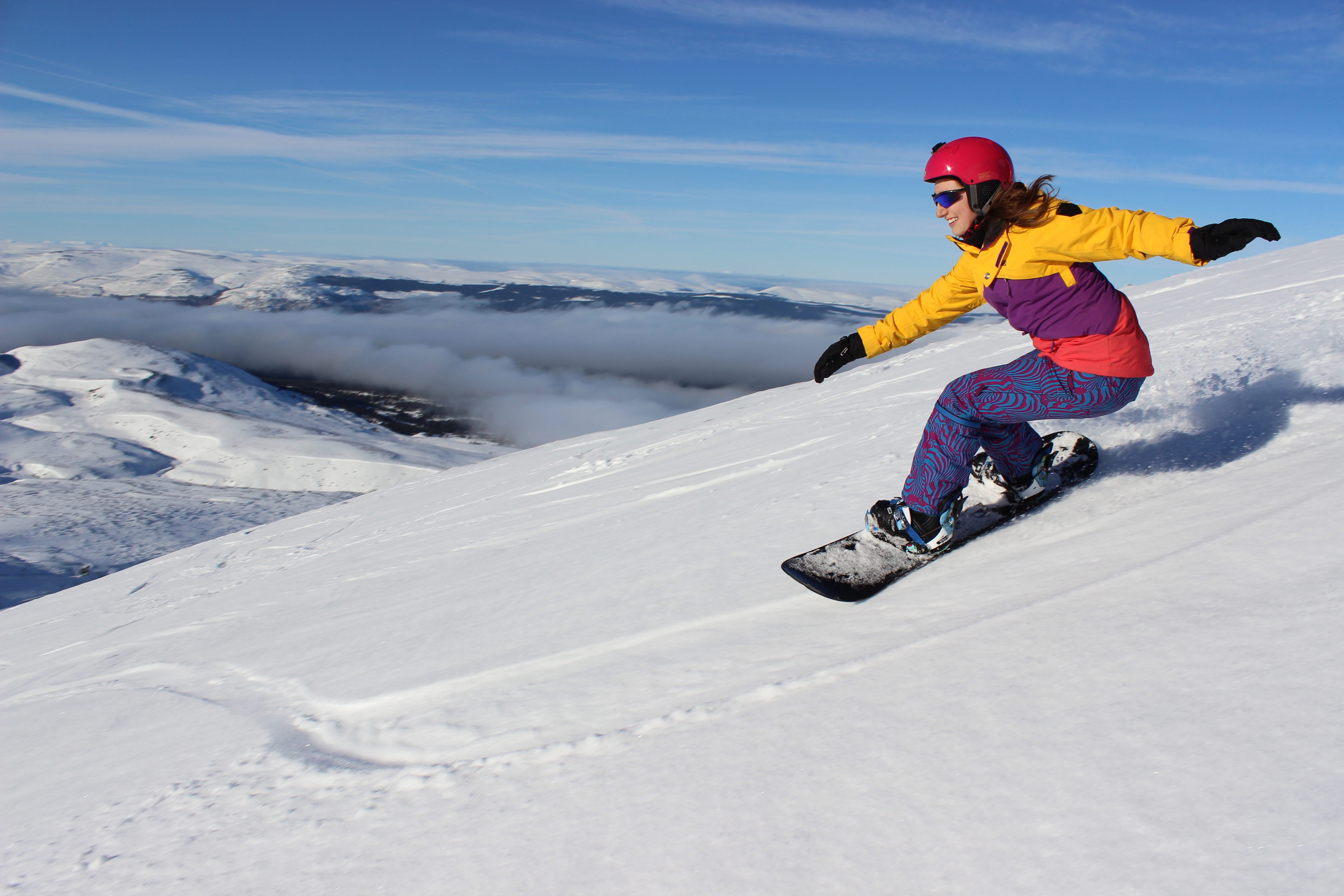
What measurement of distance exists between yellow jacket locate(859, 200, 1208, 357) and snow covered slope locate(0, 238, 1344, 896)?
0.97m

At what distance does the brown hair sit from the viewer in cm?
281

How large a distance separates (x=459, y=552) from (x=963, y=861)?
5.04m

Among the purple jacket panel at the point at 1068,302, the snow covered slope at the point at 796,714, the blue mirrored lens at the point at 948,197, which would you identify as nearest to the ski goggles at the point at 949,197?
the blue mirrored lens at the point at 948,197

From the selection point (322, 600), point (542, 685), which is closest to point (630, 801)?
point (542, 685)

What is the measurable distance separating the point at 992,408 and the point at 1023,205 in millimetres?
794

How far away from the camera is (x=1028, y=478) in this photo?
350 centimetres

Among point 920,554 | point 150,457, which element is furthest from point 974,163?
point 150,457

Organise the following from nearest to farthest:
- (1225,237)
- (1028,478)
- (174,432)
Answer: (1225,237), (1028,478), (174,432)

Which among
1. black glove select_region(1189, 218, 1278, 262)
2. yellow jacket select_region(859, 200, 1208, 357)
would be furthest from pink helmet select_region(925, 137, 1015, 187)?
black glove select_region(1189, 218, 1278, 262)

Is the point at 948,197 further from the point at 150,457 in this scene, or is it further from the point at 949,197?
the point at 150,457

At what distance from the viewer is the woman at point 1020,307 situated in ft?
8.86

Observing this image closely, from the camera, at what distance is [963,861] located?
55.9 inches

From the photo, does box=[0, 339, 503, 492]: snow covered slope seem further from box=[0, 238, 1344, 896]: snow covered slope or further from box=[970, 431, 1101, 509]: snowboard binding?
box=[970, 431, 1101, 509]: snowboard binding

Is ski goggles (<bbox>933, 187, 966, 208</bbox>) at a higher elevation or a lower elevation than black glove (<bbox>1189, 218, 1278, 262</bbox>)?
higher
